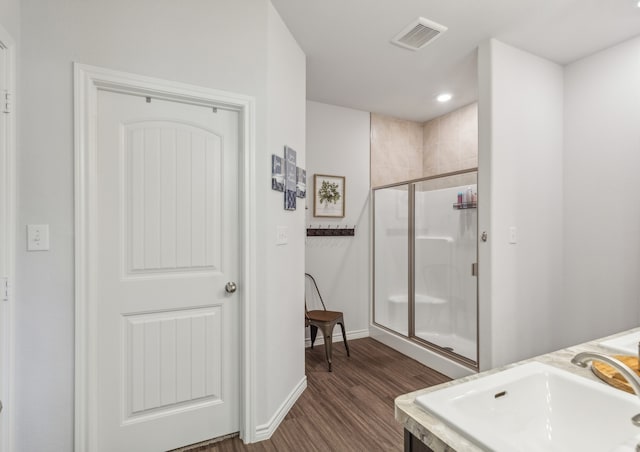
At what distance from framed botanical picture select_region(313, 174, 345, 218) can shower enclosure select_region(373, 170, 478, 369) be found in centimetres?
45

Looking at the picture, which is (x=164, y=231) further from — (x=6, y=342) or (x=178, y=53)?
(x=178, y=53)

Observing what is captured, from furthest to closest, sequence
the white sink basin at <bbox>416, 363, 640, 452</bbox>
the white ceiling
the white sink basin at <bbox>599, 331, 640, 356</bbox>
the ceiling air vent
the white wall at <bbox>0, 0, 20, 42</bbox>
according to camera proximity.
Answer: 1. the ceiling air vent
2. the white ceiling
3. the white wall at <bbox>0, 0, 20, 42</bbox>
4. the white sink basin at <bbox>599, 331, 640, 356</bbox>
5. the white sink basin at <bbox>416, 363, 640, 452</bbox>

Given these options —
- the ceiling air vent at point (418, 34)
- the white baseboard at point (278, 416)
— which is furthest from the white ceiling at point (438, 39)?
the white baseboard at point (278, 416)

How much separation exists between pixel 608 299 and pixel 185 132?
3.19 metres

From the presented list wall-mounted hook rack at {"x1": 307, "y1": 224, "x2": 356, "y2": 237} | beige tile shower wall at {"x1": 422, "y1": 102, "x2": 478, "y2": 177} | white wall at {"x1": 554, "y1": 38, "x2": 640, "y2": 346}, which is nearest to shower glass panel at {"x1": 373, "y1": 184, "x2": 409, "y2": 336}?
wall-mounted hook rack at {"x1": 307, "y1": 224, "x2": 356, "y2": 237}

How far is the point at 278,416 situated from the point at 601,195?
112 inches

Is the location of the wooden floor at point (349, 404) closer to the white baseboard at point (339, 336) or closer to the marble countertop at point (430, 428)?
the white baseboard at point (339, 336)

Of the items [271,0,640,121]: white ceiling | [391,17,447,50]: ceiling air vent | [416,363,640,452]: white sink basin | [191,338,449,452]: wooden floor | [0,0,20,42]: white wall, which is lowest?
[191,338,449,452]: wooden floor

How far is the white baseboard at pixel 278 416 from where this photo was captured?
191cm

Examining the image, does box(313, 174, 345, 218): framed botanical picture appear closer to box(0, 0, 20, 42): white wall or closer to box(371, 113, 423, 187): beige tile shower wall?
box(371, 113, 423, 187): beige tile shower wall

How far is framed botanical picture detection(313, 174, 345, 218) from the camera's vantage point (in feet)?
11.3

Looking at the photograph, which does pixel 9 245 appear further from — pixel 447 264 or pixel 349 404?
pixel 447 264

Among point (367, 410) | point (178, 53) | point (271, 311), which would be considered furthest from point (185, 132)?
point (367, 410)

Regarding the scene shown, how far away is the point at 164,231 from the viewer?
70.7 inches
